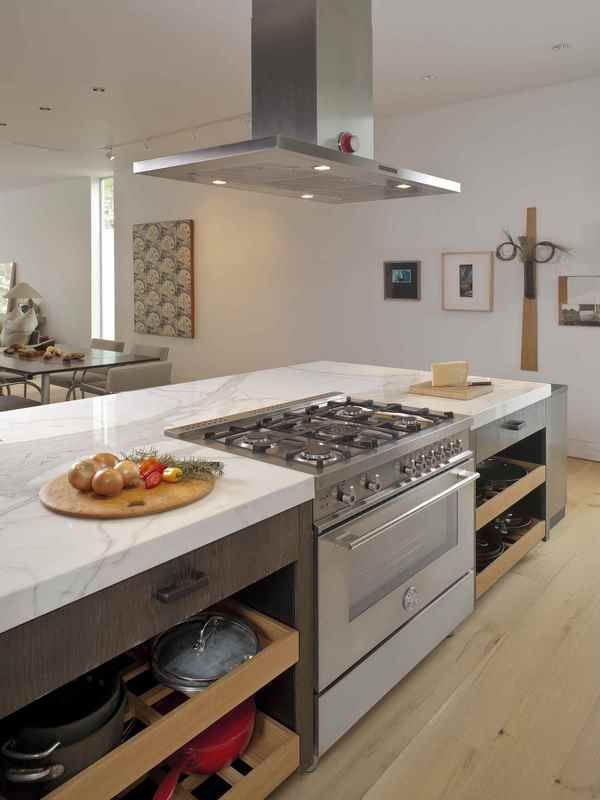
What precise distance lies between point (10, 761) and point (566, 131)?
16.1 ft

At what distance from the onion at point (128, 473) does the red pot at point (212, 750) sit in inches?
23.1

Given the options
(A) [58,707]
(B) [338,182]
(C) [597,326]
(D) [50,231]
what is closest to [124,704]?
(A) [58,707]

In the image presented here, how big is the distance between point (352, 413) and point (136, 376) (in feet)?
9.42

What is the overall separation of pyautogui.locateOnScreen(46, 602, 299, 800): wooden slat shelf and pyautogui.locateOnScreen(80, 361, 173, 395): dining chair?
3.30 m

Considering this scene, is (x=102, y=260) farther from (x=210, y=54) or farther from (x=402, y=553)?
(x=402, y=553)

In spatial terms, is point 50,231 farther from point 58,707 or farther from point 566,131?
point 58,707

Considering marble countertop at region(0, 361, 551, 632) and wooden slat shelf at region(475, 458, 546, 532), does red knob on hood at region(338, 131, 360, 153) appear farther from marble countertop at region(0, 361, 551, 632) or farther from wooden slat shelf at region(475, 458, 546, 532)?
wooden slat shelf at region(475, 458, 546, 532)

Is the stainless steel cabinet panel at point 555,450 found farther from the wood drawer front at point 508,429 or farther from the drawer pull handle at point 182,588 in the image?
the drawer pull handle at point 182,588

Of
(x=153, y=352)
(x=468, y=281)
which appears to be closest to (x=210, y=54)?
(x=468, y=281)

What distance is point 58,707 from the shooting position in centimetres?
141

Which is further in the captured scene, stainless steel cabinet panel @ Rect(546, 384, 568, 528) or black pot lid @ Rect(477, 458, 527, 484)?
stainless steel cabinet panel @ Rect(546, 384, 568, 528)

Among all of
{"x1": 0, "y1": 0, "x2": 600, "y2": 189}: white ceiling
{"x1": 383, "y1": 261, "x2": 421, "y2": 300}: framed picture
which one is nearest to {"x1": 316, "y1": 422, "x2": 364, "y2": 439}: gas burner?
{"x1": 0, "y1": 0, "x2": 600, "y2": 189}: white ceiling

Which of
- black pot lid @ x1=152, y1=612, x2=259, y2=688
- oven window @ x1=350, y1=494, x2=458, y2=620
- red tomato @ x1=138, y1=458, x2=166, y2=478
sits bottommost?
black pot lid @ x1=152, y1=612, x2=259, y2=688

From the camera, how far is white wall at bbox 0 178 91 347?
31.3 ft
